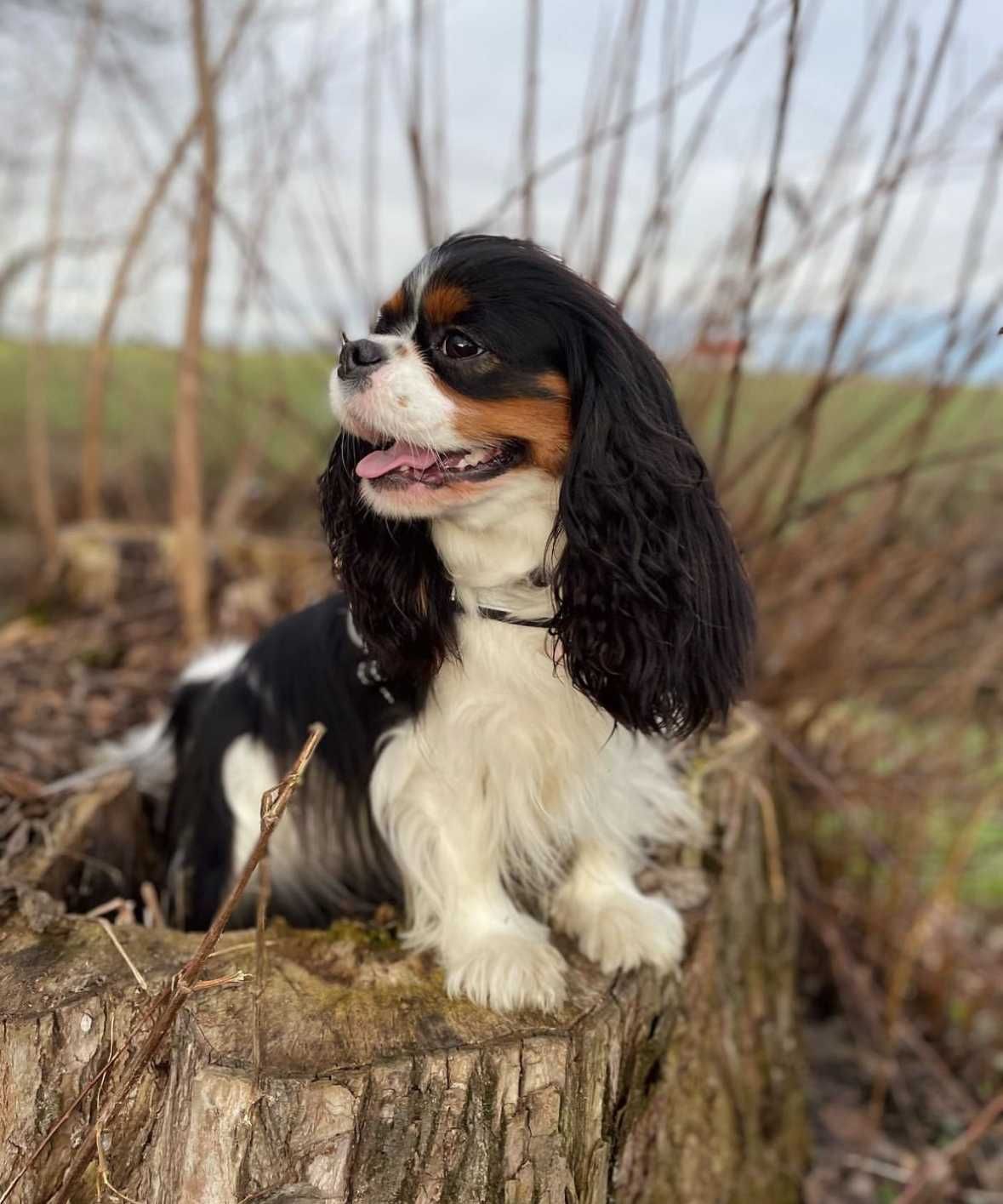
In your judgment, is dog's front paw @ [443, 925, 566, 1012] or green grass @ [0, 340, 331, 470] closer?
dog's front paw @ [443, 925, 566, 1012]

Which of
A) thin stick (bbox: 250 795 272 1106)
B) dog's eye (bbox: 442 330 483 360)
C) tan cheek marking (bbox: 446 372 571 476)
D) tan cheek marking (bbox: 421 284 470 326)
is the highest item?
tan cheek marking (bbox: 421 284 470 326)

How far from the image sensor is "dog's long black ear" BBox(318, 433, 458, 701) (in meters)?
1.97

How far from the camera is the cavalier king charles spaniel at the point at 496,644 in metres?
1.80

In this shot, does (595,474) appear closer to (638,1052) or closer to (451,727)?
(451,727)

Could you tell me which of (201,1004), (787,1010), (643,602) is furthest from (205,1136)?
(787,1010)

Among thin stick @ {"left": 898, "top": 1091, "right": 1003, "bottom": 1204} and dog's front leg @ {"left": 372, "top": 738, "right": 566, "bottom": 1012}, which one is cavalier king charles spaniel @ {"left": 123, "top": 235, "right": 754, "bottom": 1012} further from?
thin stick @ {"left": 898, "top": 1091, "right": 1003, "bottom": 1204}

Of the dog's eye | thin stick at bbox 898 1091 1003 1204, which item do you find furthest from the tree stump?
the dog's eye

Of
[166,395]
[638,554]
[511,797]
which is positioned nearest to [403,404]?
[638,554]

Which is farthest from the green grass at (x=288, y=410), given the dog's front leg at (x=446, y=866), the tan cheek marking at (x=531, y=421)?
the dog's front leg at (x=446, y=866)

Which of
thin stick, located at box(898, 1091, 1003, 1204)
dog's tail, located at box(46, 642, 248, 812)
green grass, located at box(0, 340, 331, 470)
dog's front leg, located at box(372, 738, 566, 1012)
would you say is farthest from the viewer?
green grass, located at box(0, 340, 331, 470)

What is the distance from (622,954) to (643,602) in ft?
2.25

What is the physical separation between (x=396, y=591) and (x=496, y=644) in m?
0.21

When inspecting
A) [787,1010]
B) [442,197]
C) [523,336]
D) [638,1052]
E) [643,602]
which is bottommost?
[787,1010]

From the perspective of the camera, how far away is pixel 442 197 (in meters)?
3.00
